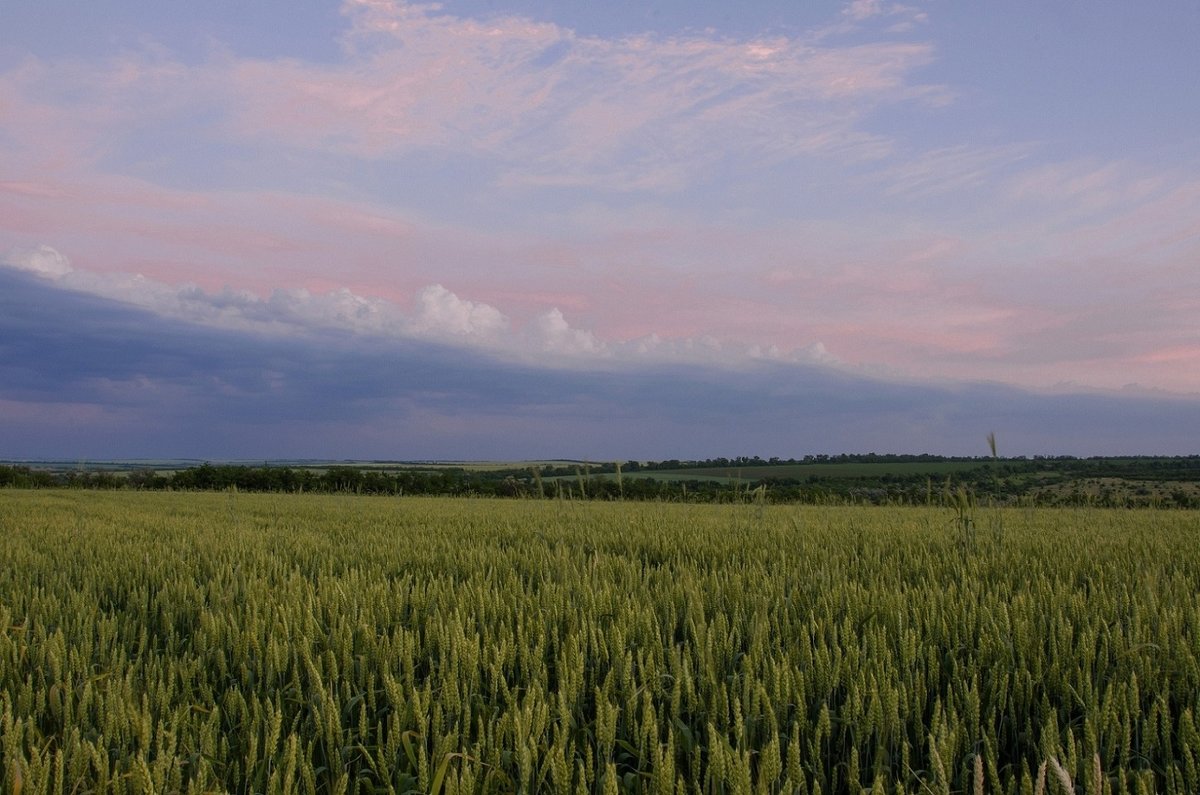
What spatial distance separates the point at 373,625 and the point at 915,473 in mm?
45173

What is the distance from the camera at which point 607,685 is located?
1953 millimetres

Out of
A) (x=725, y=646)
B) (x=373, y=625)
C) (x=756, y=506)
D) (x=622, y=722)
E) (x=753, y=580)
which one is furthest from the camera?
(x=756, y=506)

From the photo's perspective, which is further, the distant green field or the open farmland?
the distant green field

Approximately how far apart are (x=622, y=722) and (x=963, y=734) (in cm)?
88

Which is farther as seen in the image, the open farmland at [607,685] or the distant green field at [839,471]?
the distant green field at [839,471]

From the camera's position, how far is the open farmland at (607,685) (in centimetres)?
164

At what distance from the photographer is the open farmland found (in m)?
1.64

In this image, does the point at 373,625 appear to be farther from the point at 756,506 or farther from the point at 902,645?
the point at 756,506

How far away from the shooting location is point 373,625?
109 inches

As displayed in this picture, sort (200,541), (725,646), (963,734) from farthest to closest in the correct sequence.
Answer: (200,541) < (725,646) < (963,734)

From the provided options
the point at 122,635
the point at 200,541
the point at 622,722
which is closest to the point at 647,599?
the point at 622,722

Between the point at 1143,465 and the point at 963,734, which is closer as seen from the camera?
the point at 963,734

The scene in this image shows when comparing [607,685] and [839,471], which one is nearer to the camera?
[607,685]

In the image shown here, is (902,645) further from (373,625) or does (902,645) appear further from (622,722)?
(373,625)
